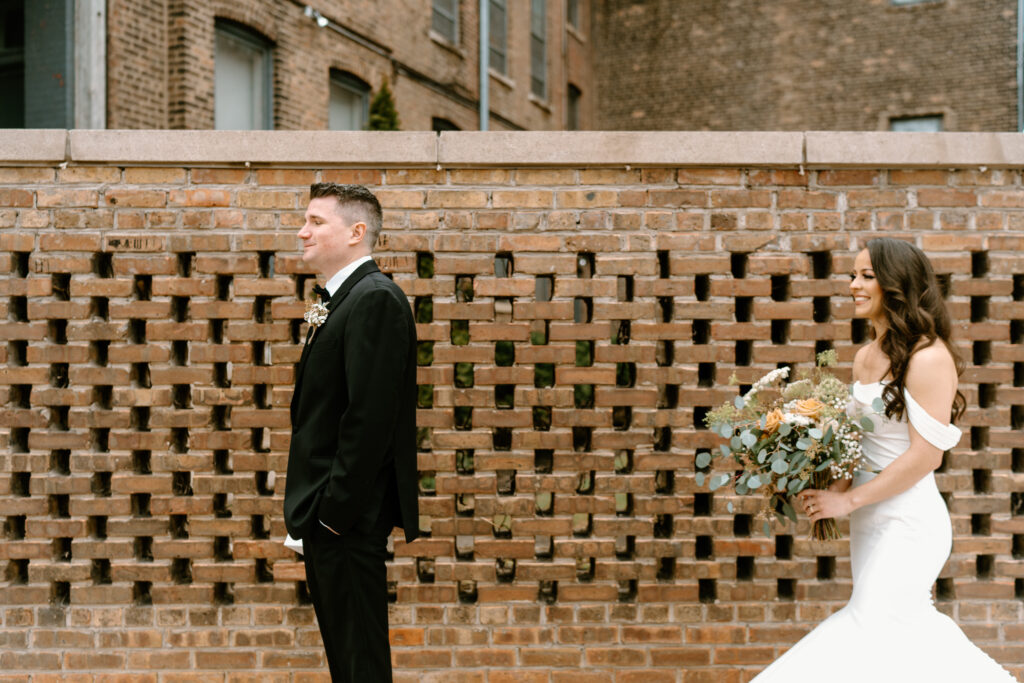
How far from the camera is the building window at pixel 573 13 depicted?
70.9ft

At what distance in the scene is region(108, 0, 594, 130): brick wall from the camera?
370 inches

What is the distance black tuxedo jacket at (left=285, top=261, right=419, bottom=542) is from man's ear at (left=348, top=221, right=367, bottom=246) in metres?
0.11

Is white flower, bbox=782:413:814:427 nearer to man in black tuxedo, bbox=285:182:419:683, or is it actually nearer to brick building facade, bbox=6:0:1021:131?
man in black tuxedo, bbox=285:182:419:683

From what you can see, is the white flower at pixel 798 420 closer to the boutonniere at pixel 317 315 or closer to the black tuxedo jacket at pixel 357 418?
the black tuxedo jacket at pixel 357 418

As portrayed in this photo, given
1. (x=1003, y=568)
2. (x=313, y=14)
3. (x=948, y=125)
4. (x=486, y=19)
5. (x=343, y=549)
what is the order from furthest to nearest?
(x=948, y=125), (x=486, y=19), (x=313, y=14), (x=1003, y=568), (x=343, y=549)

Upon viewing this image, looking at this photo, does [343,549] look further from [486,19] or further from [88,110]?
[486,19]

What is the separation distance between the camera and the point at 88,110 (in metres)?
8.85

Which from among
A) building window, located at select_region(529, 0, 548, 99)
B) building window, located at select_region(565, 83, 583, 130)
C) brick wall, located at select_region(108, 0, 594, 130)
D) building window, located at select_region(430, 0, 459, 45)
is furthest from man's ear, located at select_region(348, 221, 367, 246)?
building window, located at select_region(565, 83, 583, 130)

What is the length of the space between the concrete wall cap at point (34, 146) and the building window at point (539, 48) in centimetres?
1630

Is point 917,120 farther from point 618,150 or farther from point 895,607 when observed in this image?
point 895,607

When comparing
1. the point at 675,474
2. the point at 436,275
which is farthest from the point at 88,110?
the point at 675,474

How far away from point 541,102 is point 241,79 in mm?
9381

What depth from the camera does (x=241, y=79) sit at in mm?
11094

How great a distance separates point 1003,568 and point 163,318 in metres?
4.31
